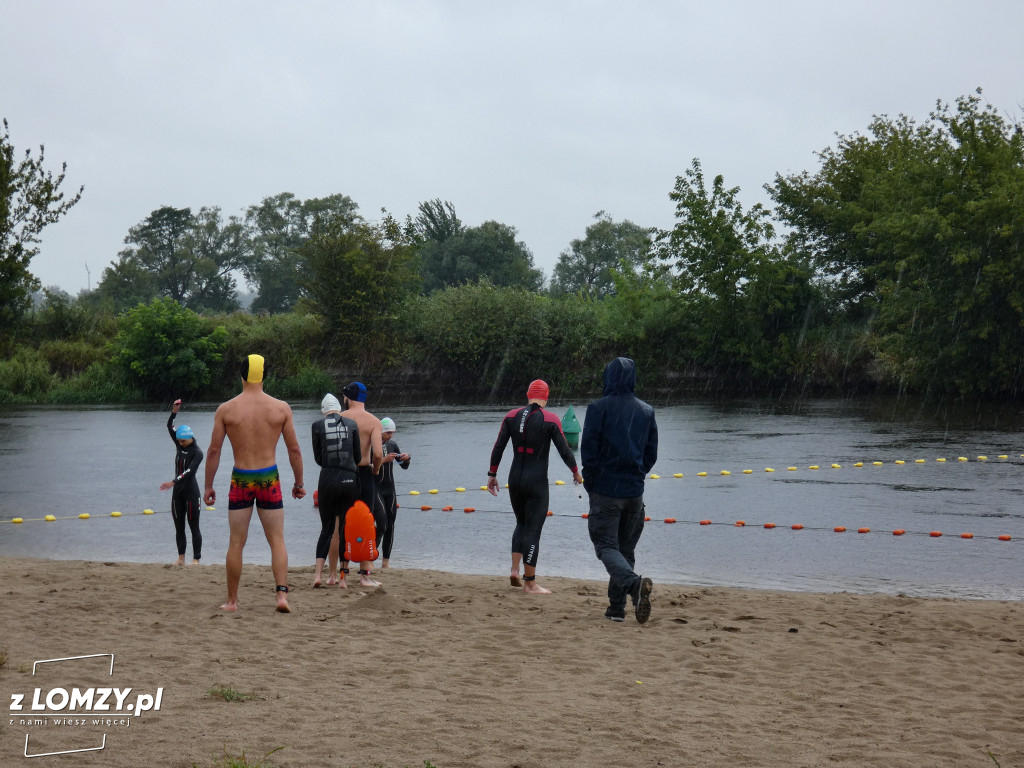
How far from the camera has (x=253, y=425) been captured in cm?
743

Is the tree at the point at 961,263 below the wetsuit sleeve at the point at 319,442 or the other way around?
the other way around

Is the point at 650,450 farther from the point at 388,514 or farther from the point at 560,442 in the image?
the point at 388,514

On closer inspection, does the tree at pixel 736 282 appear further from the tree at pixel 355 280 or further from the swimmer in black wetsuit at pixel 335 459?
the swimmer in black wetsuit at pixel 335 459

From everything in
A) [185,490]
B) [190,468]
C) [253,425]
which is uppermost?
[253,425]

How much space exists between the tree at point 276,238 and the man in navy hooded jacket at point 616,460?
10044 centimetres

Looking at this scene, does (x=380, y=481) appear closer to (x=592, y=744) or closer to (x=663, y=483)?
(x=592, y=744)

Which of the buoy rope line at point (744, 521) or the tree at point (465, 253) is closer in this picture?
the buoy rope line at point (744, 521)

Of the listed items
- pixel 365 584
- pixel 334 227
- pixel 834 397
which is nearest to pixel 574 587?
pixel 365 584

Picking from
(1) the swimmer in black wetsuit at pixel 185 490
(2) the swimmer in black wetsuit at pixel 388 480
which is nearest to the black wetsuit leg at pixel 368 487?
(2) the swimmer in black wetsuit at pixel 388 480

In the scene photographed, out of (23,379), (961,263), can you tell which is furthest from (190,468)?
(23,379)

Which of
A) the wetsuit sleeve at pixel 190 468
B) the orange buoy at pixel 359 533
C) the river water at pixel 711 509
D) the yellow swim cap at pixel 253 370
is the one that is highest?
the yellow swim cap at pixel 253 370

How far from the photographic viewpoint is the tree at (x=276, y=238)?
107 m

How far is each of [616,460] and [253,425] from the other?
2752 mm

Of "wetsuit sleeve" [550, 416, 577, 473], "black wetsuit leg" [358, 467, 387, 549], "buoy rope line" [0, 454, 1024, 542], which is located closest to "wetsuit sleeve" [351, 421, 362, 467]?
"black wetsuit leg" [358, 467, 387, 549]
